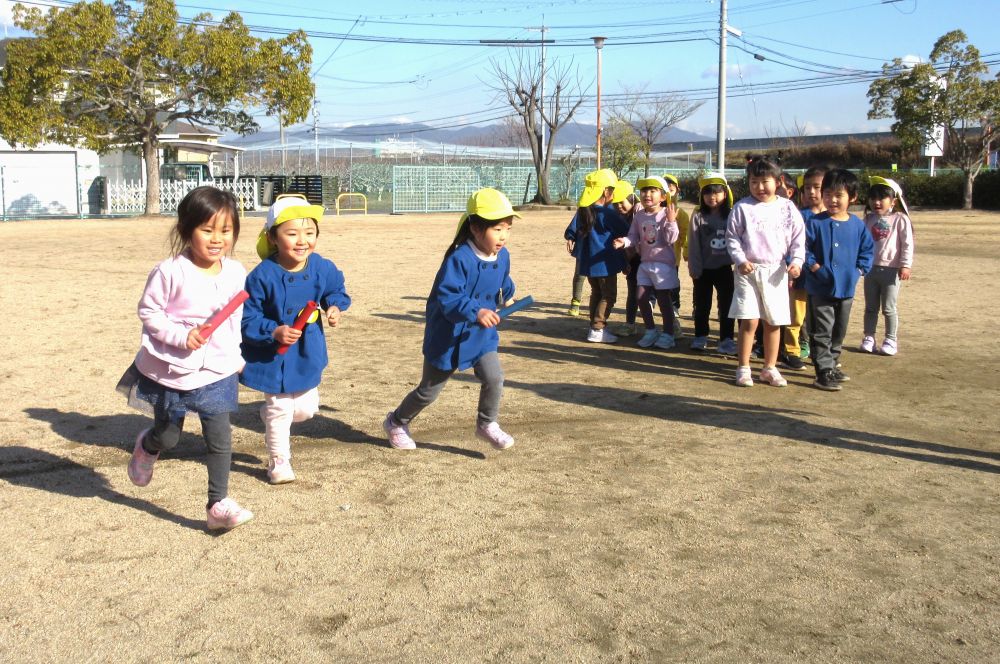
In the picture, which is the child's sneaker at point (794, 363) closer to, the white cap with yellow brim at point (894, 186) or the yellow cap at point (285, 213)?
the white cap with yellow brim at point (894, 186)

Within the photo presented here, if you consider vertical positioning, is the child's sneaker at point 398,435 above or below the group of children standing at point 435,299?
below

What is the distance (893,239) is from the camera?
27.7 feet

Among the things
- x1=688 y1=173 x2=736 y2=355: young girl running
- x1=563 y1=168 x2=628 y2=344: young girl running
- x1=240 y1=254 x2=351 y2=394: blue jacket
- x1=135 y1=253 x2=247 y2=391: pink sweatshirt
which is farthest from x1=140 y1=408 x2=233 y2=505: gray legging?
x1=563 y1=168 x2=628 y2=344: young girl running

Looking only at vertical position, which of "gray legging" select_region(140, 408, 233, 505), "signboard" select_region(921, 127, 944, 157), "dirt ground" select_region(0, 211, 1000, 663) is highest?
"signboard" select_region(921, 127, 944, 157)

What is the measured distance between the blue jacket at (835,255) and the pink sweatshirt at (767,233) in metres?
0.31

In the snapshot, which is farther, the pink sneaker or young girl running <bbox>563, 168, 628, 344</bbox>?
young girl running <bbox>563, 168, 628, 344</bbox>

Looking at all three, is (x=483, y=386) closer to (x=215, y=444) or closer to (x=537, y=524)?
(x=537, y=524)

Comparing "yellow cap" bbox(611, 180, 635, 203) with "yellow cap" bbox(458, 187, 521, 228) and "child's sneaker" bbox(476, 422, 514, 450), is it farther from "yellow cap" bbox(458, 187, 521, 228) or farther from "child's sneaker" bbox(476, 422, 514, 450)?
"child's sneaker" bbox(476, 422, 514, 450)

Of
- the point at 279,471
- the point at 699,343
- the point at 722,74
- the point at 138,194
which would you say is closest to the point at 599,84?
the point at 722,74

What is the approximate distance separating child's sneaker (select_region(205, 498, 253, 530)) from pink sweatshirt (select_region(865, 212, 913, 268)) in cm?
640

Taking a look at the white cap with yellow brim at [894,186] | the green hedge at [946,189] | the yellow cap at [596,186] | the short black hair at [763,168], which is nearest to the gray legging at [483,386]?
the short black hair at [763,168]

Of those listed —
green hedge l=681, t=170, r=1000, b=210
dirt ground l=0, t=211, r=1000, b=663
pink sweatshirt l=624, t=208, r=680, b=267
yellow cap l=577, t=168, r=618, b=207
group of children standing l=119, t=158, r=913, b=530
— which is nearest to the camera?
dirt ground l=0, t=211, r=1000, b=663

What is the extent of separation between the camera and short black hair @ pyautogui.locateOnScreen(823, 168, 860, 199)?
7.18 m

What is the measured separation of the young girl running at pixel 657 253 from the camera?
859 centimetres
